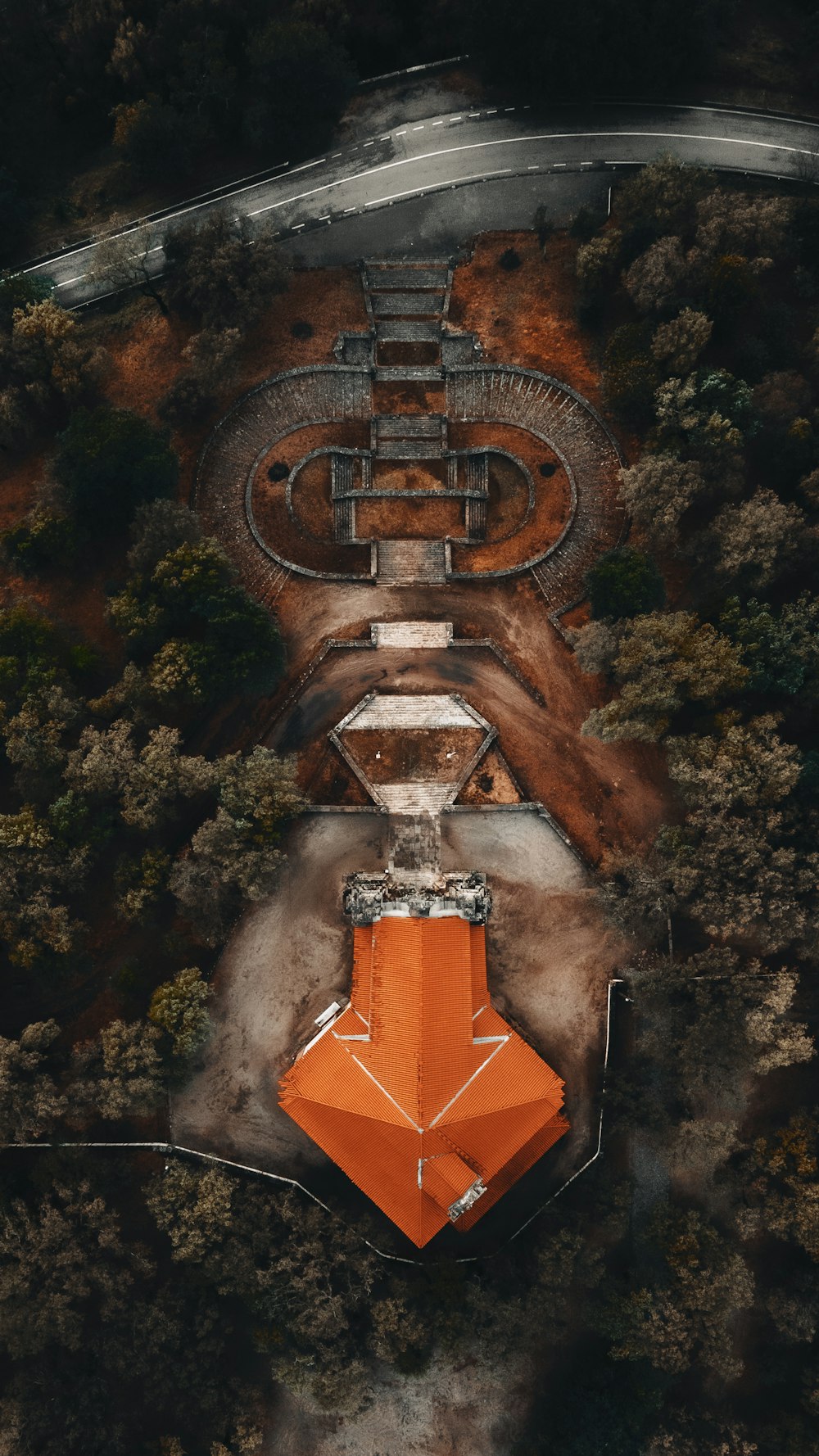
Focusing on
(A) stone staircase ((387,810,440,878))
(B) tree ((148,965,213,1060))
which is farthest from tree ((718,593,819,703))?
(B) tree ((148,965,213,1060))

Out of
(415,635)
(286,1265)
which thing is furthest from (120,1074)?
(415,635)

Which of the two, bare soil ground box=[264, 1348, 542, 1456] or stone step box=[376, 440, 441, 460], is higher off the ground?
stone step box=[376, 440, 441, 460]

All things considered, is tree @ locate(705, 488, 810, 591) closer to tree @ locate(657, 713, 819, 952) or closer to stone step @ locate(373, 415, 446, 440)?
tree @ locate(657, 713, 819, 952)

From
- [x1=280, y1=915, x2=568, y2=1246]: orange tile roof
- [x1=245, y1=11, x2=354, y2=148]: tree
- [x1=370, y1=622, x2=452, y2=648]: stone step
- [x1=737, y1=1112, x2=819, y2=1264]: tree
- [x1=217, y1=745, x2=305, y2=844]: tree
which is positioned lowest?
[x1=737, y1=1112, x2=819, y2=1264]: tree

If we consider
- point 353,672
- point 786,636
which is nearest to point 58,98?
point 353,672

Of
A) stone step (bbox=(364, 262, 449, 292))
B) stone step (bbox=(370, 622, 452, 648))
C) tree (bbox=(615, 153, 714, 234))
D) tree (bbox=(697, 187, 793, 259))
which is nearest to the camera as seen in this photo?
tree (bbox=(697, 187, 793, 259))

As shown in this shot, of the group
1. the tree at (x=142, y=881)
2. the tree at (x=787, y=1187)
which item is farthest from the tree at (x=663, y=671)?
the tree at (x=142, y=881)

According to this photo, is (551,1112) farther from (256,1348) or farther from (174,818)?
(174,818)

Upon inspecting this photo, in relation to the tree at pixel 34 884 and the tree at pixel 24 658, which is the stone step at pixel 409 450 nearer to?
the tree at pixel 24 658

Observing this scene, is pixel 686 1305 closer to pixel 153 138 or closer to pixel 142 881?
pixel 142 881
